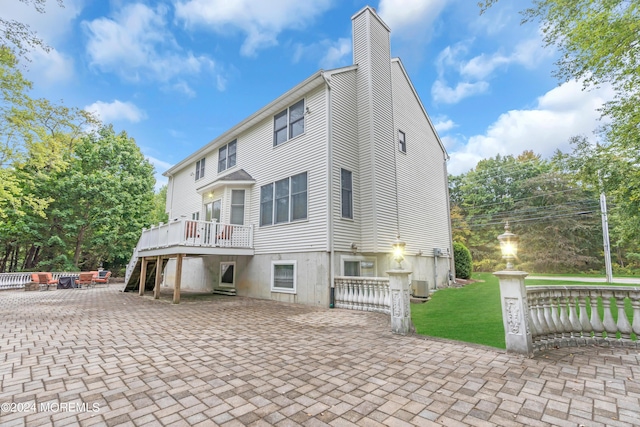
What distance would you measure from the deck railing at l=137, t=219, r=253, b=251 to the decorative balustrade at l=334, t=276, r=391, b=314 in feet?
14.7

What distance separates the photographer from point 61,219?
19.8 m

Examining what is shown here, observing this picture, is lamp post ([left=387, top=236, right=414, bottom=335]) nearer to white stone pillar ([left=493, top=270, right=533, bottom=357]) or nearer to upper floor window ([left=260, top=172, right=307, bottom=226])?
white stone pillar ([left=493, top=270, right=533, bottom=357])

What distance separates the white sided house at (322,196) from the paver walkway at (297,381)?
14.0ft

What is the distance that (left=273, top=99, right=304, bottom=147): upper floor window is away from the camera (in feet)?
34.8

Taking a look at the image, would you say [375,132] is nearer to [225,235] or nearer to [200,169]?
[225,235]

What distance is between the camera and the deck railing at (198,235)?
9469 millimetres

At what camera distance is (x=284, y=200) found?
10.6 meters

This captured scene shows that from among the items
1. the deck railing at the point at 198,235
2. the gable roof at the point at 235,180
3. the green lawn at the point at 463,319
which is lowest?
the green lawn at the point at 463,319

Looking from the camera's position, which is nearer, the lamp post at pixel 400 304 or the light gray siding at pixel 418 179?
the lamp post at pixel 400 304

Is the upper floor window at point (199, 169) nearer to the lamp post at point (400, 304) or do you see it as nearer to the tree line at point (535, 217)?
the lamp post at point (400, 304)

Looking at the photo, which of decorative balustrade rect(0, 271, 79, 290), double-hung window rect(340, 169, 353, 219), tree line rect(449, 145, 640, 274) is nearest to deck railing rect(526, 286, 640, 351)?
double-hung window rect(340, 169, 353, 219)

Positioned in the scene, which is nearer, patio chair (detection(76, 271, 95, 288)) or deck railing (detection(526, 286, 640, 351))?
deck railing (detection(526, 286, 640, 351))

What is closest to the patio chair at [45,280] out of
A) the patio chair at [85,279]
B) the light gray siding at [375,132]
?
the patio chair at [85,279]

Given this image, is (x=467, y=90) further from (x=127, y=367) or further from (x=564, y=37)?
(x=127, y=367)
